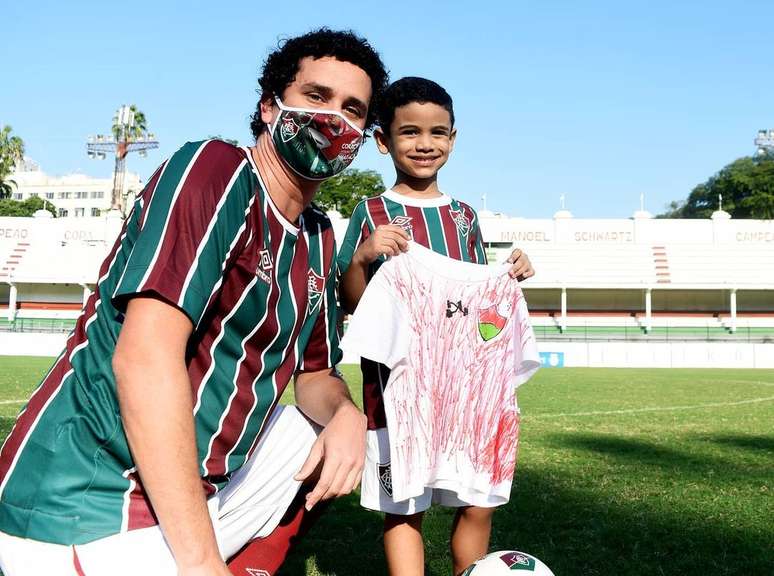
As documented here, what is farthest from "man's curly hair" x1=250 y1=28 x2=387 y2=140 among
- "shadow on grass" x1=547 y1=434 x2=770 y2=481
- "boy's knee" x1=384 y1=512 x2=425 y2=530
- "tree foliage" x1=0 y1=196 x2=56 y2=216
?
"tree foliage" x1=0 y1=196 x2=56 y2=216

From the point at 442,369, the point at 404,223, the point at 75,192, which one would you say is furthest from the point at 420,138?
the point at 75,192

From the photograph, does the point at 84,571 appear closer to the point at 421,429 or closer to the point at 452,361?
the point at 421,429

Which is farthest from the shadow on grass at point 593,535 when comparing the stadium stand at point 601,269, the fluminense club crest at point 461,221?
the stadium stand at point 601,269

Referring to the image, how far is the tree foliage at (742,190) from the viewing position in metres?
62.1

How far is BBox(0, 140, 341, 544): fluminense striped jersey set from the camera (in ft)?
4.87

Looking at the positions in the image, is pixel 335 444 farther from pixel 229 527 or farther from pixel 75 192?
pixel 75 192

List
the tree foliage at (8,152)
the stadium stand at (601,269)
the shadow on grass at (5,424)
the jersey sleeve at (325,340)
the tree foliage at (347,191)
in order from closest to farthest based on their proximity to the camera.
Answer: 1. the jersey sleeve at (325,340)
2. the shadow on grass at (5,424)
3. the stadium stand at (601,269)
4. the tree foliage at (8,152)
5. the tree foliage at (347,191)

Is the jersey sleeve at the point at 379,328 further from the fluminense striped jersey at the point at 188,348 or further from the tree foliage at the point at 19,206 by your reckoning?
the tree foliage at the point at 19,206

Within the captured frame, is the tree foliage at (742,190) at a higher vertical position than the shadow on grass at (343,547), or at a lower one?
higher

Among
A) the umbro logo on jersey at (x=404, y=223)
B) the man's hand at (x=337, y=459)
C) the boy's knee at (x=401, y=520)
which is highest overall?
the umbro logo on jersey at (x=404, y=223)

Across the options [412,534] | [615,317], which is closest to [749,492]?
[412,534]

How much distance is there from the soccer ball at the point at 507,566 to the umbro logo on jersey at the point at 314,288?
0.99 metres

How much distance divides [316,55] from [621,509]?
10.3 feet

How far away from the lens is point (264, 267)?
1.79 meters
